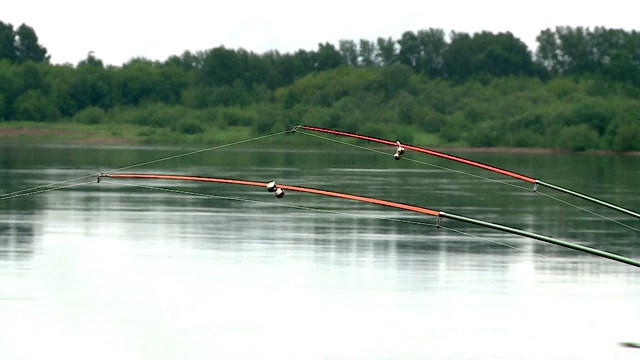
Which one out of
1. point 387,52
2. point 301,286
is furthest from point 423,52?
point 301,286

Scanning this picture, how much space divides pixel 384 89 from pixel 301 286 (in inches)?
3590

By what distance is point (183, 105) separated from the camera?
358 ft

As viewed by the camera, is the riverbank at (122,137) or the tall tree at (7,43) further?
the tall tree at (7,43)

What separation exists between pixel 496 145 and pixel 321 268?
70.6 meters

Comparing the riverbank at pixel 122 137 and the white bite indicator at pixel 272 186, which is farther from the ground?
the riverbank at pixel 122 137

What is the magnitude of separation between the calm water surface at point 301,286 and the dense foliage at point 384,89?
6283 centimetres

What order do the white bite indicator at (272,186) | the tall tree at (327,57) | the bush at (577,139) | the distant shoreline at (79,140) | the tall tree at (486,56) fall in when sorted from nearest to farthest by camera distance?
the white bite indicator at (272,186)
the distant shoreline at (79,140)
the bush at (577,139)
the tall tree at (486,56)
the tall tree at (327,57)

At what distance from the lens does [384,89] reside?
354ft

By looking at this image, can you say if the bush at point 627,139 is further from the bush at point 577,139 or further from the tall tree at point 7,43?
the tall tree at point 7,43

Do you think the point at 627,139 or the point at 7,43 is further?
the point at 7,43

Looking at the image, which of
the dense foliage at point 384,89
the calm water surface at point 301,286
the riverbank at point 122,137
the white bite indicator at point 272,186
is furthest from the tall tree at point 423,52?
the white bite indicator at point 272,186

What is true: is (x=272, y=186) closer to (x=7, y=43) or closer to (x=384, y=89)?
(x=384, y=89)

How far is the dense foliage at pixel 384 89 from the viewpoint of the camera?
91562mm

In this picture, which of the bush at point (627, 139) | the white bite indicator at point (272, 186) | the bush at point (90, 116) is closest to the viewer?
the white bite indicator at point (272, 186)
